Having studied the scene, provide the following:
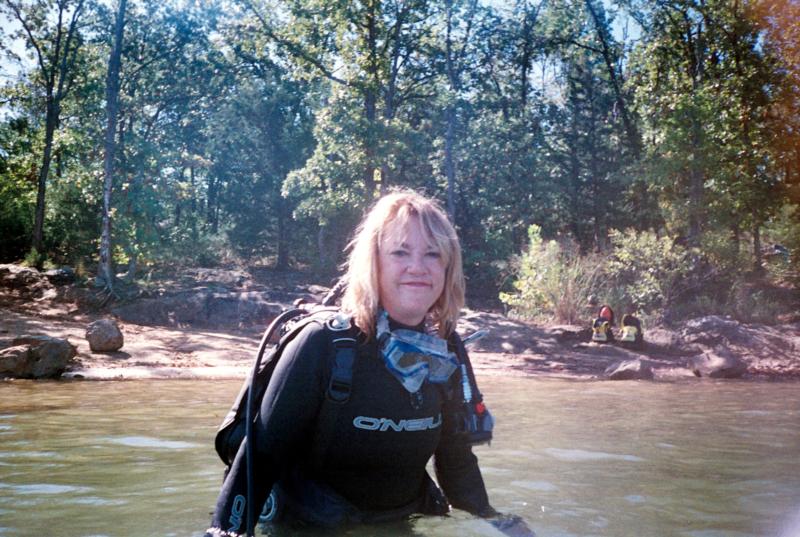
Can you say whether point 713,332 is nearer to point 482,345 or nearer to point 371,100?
point 482,345

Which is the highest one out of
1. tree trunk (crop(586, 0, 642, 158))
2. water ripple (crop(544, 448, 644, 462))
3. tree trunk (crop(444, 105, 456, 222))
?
tree trunk (crop(586, 0, 642, 158))

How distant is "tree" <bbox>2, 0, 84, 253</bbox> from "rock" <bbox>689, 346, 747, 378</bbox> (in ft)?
62.7

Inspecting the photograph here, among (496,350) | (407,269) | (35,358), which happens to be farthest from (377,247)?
(496,350)

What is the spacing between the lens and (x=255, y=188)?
30516mm

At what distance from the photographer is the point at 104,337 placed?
12141 millimetres

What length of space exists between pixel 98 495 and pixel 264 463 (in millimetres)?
2092

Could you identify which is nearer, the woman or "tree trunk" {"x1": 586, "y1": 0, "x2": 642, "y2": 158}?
the woman

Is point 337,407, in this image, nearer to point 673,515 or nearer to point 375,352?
point 375,352

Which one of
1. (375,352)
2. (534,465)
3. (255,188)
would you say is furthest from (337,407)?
(255,188)

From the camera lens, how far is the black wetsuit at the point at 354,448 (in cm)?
253

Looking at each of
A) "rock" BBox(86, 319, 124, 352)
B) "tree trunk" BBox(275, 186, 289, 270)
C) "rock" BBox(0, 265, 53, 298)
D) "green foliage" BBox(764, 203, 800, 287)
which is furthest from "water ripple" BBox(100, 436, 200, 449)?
"tree trunk" BBox(275, 186, 289, 270)

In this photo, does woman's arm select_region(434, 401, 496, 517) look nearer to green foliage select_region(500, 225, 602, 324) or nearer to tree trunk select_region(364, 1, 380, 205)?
green foliage select_region(500, 225, 602, 324)

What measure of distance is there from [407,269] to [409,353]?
327 mm

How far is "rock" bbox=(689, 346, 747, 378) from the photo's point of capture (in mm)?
12258
